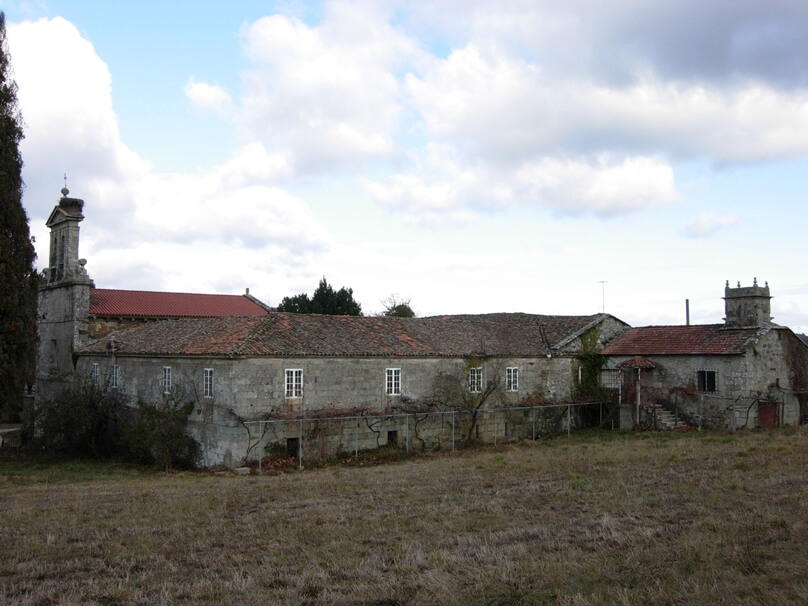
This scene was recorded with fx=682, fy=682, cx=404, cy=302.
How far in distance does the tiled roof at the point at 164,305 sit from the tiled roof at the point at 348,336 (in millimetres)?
2256

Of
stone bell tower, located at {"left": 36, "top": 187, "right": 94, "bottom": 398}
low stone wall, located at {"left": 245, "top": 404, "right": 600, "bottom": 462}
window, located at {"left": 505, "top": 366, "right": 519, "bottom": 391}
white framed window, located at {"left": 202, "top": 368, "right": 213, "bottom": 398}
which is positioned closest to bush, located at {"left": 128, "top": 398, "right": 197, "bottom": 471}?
white framed window, located at {"left": 202, "top": 368, "right": 213, "bottom": 398}

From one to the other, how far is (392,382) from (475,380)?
457cm

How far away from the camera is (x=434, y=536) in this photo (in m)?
12.0

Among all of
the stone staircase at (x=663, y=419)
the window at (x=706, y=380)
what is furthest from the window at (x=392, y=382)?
the window at (x=706, y=380)

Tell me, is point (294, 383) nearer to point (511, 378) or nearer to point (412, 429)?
point (412, 429)

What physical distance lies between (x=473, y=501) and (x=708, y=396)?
2003 cm

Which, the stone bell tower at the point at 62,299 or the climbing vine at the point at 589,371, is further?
the stone bell tower at the point at 62,299

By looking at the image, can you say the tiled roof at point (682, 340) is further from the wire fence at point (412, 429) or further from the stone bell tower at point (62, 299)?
the stone bell tower at point (62, 299)

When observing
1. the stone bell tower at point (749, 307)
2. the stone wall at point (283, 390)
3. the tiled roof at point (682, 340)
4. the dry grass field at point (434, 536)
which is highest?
the stone bell tower at point (749, 307)

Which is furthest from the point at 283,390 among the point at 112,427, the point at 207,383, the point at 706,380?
the point at 706,380

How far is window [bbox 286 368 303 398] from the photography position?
25297 mm

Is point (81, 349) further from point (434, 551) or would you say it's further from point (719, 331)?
point (719, 331)

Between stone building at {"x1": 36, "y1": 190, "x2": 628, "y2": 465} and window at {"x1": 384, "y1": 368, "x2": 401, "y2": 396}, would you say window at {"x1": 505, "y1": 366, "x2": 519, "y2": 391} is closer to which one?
stone building at {"x1": 36, "y1": 190, "x2": 628, "y2": 465}

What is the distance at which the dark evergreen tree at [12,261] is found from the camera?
2562 cm
